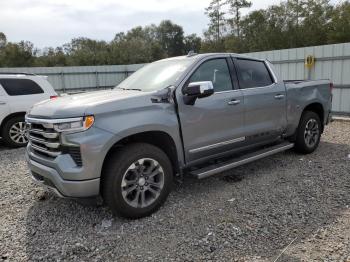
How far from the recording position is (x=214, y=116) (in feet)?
13.9

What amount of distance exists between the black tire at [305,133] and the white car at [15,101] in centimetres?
564

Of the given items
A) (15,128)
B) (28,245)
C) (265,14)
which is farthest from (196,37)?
(28,245)

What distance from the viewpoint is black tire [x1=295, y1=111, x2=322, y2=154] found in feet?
18.9

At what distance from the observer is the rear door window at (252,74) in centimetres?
479

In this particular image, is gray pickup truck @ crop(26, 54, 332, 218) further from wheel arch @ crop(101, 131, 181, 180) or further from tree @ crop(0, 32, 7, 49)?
tree @ crop(0, 32, 7, 49)

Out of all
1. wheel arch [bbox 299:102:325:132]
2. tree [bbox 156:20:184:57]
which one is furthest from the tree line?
wheel arch [bbox 299:102:325:132]

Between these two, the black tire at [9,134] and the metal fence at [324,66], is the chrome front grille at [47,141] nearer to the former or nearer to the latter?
the black tire at [9,134]

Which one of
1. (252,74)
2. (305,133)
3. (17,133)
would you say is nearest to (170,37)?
(17,133)

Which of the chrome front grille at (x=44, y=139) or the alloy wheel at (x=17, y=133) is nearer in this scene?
the chrome front grille at (x=44, y=139)

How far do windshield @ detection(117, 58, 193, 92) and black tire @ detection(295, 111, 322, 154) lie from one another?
2.65 metres

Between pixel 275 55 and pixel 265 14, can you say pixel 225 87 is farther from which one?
pixel 265 14

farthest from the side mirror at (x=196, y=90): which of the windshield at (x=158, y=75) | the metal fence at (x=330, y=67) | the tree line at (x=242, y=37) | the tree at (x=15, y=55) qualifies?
the tree at (x=15, y=55)

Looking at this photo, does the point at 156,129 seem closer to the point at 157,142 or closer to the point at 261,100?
the point at 157,142

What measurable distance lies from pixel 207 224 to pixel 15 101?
6180mm
